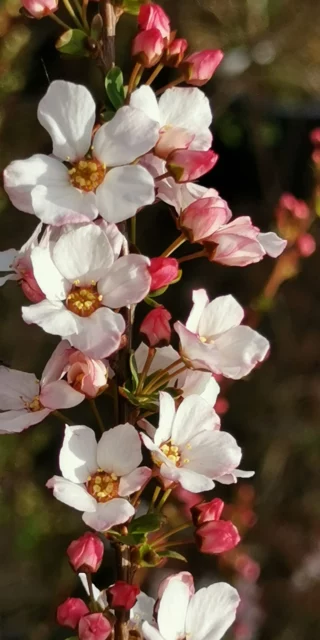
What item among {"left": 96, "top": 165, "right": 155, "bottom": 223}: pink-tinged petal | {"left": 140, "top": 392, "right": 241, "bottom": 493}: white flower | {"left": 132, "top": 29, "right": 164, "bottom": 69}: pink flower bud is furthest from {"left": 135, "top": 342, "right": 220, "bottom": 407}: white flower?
{"left": 132, "top": 29, "right": 164, "bottom": 69}: pink flower bud

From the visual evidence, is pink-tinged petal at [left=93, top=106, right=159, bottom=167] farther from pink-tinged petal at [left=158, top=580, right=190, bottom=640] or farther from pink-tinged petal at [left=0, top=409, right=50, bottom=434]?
pink-tinged petal at [left=158, top=580, right=190, bottom=640]

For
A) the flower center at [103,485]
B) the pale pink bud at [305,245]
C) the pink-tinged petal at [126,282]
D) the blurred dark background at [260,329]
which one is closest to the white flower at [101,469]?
the flower center at [103,485]

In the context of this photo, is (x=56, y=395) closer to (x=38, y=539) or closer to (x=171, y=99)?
(x=171, y=99)

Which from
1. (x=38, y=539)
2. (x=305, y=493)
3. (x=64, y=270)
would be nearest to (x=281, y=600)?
(x=305, y=493)

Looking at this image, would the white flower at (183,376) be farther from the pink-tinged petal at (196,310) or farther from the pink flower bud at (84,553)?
the pink flower bud at (84,553)

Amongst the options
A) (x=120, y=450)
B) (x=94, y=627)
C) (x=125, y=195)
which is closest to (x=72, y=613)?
(x=94, y=627)
